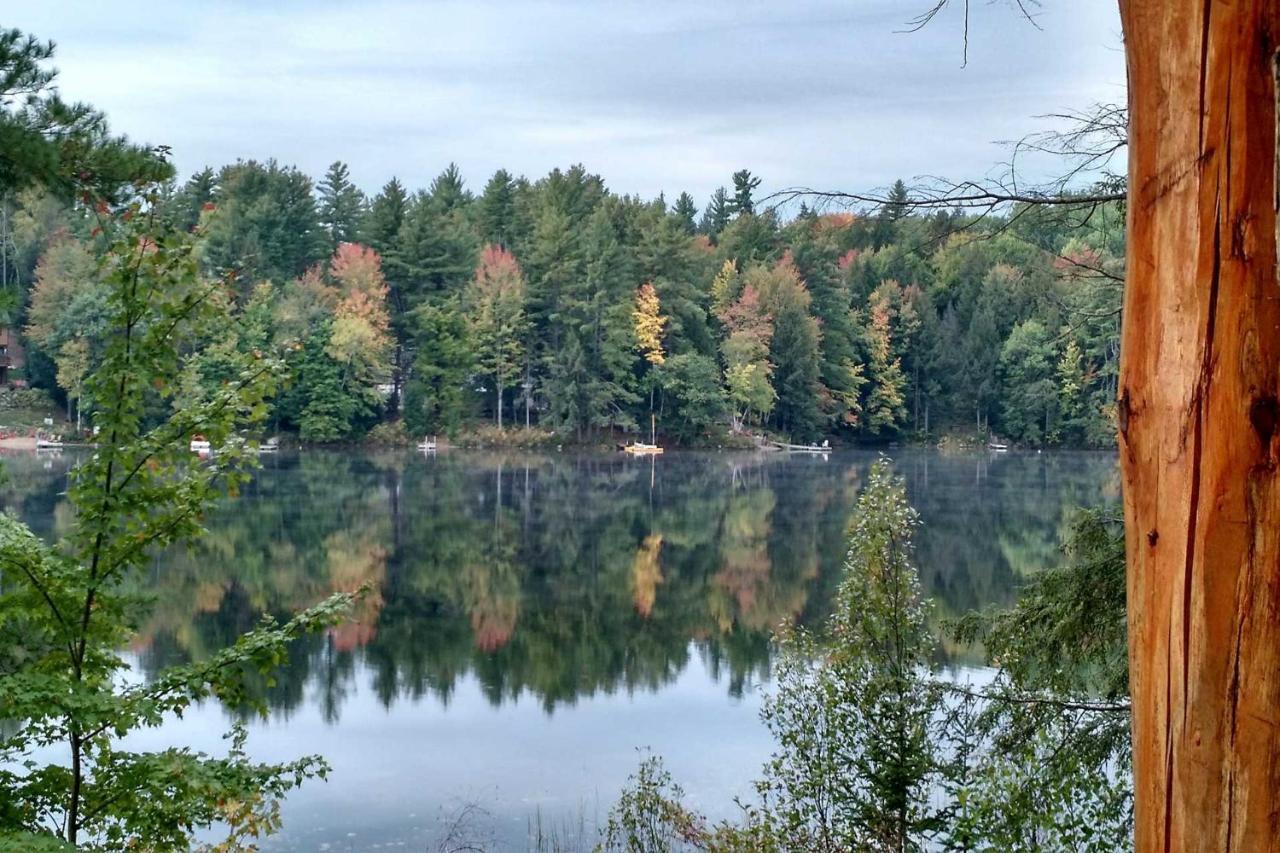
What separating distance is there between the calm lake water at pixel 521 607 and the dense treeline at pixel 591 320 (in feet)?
23.1

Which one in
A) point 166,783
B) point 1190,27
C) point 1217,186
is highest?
point 1190,27

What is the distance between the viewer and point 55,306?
43.1 metres

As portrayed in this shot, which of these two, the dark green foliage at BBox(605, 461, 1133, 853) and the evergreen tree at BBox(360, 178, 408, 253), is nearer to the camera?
the dark green foliage at BBox(605, 461, 1133, 853)

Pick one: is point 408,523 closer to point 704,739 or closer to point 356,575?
point 356,575

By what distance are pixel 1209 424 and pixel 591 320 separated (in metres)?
45.8

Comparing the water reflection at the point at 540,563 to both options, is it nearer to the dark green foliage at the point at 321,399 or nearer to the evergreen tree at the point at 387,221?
the dark green foliage at the point at 321,399

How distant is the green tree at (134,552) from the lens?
411cm

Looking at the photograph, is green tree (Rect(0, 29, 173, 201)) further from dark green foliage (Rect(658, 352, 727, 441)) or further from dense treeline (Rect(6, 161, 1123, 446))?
dark green foliage (Rect(658, 352, 727, 441))

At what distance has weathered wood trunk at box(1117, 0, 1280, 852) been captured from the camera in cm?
→ 138

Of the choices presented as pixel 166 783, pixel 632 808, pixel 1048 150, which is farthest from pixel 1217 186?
pixel 632 808

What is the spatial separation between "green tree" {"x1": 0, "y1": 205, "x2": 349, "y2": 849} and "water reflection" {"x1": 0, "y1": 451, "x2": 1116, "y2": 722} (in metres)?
4.70

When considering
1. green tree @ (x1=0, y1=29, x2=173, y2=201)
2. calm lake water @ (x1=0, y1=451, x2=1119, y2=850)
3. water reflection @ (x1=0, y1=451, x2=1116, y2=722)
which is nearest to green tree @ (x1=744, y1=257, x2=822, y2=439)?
water reflection @ (x1=0, y1=451, x2=1116, y2=722)

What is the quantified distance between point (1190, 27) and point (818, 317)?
51.8m

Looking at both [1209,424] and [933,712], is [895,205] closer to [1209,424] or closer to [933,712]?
[1209,424]
